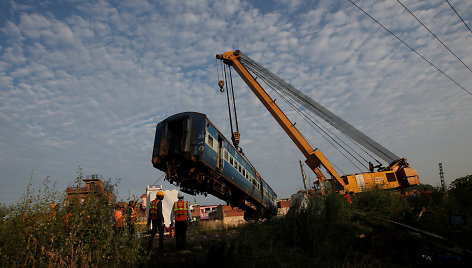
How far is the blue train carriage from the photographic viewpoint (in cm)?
886

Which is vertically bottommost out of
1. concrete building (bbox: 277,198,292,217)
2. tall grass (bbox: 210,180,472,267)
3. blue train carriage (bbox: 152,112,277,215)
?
tall grass (bbox: 210,180,472,267)

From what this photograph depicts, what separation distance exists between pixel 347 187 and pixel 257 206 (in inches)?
242

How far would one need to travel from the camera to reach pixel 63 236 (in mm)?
4758

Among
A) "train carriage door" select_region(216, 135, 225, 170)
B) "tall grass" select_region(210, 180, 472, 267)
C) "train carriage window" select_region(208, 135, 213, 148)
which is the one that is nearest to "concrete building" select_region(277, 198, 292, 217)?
"tall grass" select_region(210, 180, 472, 267)

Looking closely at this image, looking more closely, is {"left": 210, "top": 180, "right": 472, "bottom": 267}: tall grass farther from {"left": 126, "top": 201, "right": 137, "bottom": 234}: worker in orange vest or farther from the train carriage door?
the train carriage door

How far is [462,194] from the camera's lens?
8.66 m

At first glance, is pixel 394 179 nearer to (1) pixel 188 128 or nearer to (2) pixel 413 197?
(2) pixel 413 197

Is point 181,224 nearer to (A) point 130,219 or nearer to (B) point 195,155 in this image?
(A) point 130,219

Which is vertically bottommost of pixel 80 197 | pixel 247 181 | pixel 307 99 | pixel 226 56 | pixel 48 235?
pixel 48 235

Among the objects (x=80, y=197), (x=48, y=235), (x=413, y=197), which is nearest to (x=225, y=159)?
(x=80, y=197)

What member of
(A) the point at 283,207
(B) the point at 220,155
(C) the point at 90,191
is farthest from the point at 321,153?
(A) the point at 283,207

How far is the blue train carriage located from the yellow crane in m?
7.25

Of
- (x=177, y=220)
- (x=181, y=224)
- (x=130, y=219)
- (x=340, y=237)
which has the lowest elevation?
(x=340, y=237)

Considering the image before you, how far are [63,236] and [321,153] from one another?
1508cm
